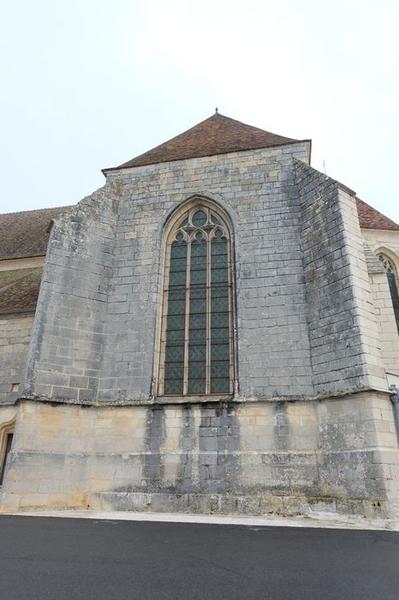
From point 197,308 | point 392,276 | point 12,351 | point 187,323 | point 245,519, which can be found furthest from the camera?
point 392,276

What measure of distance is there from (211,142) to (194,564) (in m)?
10.2

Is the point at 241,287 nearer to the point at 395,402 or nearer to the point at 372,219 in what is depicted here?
the point at 395,402

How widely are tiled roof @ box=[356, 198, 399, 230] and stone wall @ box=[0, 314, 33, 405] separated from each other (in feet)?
32.0

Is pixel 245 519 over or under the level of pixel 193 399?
under

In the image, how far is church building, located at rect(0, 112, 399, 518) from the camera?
24.0 ft

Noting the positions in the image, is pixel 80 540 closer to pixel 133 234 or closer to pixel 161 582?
pixel 161 582

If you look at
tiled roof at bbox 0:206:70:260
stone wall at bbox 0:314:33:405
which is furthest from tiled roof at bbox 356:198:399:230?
stone wall at bbox 0:314:33:405

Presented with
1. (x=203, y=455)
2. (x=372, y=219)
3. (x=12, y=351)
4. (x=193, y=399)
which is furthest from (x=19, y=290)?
(x=372, y=219)

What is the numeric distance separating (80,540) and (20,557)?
988 millimetres

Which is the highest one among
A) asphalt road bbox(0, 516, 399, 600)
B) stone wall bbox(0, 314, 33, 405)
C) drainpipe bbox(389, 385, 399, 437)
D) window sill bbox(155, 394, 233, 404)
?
stone wall bbox(0, 314, 33, 405)

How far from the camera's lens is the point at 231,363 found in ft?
28.3

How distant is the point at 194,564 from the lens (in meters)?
3.46

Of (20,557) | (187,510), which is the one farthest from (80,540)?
(187,510)

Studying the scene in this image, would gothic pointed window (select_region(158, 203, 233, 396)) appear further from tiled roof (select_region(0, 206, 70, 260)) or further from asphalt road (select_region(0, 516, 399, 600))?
tiled roof (select_region(0, 206, 70, 260))
